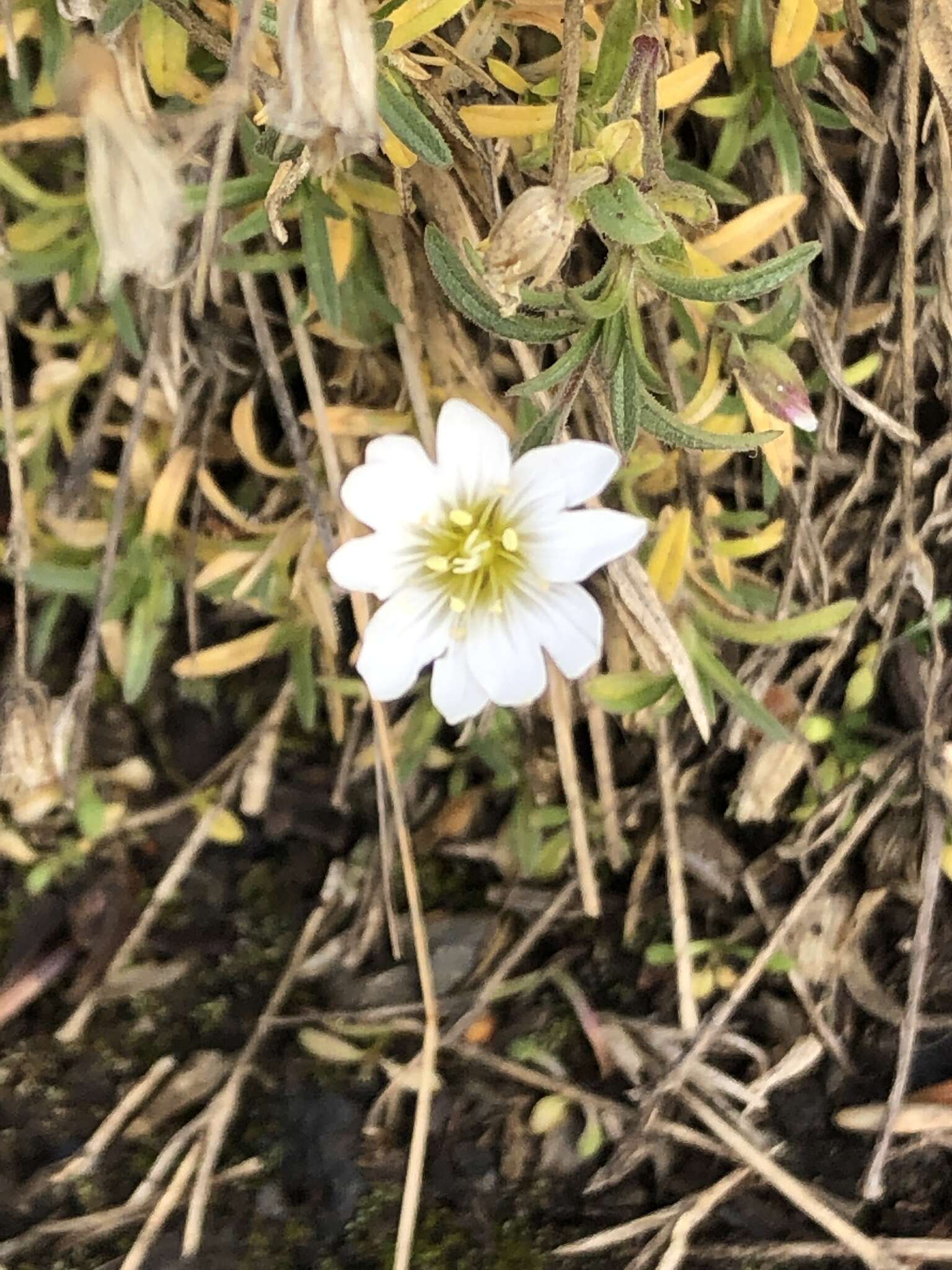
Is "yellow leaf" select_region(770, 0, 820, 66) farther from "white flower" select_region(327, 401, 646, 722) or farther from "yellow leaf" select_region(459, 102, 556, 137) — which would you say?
"white flower" select_region(327, 401, 646, 722)

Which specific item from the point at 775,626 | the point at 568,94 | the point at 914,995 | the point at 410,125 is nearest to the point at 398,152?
the point at 410,125

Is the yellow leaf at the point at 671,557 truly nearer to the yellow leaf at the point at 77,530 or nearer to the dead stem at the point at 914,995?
the dead stem at the point at 914,995

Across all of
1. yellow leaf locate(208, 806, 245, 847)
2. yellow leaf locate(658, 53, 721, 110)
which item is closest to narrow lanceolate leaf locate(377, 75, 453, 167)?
yellow leaf locate(658, 53, 721, 110)

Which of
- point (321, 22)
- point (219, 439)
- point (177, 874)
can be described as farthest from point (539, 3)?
point (177, 874)

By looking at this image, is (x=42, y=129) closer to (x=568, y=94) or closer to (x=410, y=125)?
(x=410, y=125)

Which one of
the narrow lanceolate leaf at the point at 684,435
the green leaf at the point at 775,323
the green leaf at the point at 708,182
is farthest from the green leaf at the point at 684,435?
the green leaf at the point at 708,182

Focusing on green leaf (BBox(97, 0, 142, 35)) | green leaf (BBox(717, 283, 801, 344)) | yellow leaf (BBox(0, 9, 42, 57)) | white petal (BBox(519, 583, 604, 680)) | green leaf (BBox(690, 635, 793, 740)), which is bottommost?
green leaf (BBox(690, 635, 793, 740))

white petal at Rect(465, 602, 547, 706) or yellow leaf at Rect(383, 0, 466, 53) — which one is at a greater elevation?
yellow leaf at Rect(383, 0, 466, 53)

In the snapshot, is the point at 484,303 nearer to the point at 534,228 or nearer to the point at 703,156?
the point at 534,228
